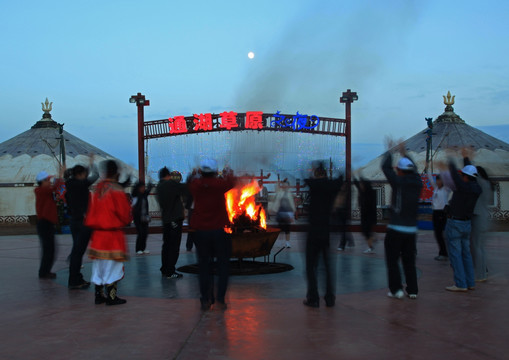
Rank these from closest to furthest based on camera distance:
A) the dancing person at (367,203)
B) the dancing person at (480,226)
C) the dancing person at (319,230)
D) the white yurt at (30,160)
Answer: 1. the dancing person at (319,230)
2. the dancing person at (480,226)
3. the dancing person at (367,203)
4. the white yurt at (30,160)

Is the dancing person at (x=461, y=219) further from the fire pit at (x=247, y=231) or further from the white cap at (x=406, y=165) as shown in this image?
the fire pit at (x=247, y=231)

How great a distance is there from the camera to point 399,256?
6371mm

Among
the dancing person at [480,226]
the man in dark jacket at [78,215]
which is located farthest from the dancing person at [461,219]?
the man in dark jacket at [78,215]

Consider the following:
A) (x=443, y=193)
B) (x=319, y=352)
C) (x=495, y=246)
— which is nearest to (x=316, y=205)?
(x=319, y=352)

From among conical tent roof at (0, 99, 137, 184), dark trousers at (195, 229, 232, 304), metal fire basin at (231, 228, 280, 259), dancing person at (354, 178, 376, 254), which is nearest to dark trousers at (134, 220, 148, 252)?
metal fire basin at (231, 228, 280, 259)

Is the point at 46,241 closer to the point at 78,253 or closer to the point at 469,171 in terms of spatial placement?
→ the point at 78,253

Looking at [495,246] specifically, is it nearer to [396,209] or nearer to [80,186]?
[396,209]

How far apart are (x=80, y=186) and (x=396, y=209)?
4405 millimetres

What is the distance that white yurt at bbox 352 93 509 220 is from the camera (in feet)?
87.5

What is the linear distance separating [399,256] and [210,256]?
7.68 ft

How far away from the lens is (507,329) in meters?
4.99

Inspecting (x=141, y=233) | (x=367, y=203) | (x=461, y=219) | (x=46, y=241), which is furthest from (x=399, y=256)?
(x=141, y=233)

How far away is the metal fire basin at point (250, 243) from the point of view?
8242mm

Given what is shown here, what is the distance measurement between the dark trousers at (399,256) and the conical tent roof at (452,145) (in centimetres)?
2445
